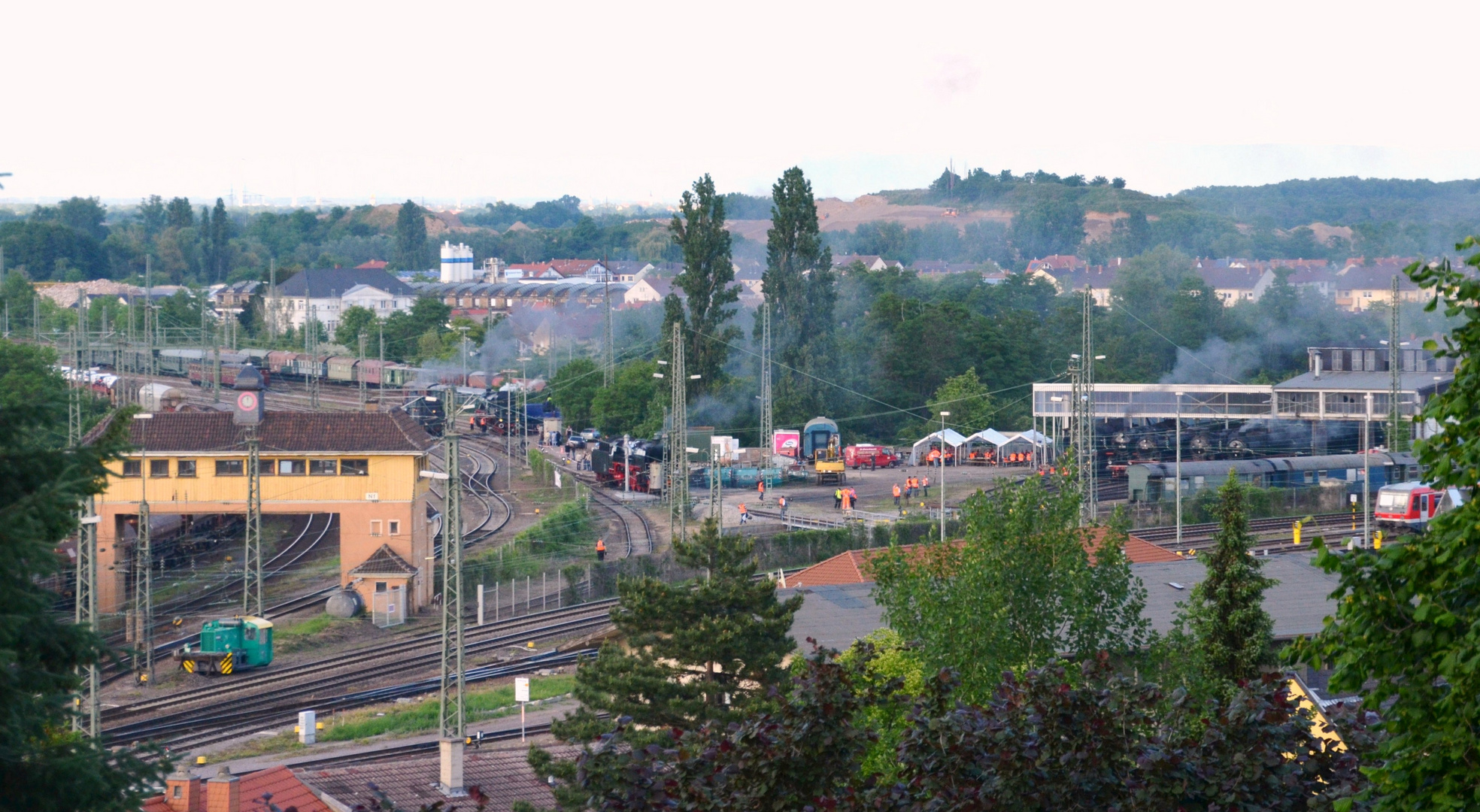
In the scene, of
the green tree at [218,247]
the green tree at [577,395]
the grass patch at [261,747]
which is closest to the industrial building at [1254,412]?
the green tree at [577,395]

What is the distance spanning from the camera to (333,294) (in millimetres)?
97625

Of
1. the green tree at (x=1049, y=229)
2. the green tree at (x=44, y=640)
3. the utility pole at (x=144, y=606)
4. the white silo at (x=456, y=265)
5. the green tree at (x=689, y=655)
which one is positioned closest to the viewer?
the green tree at (x=44, y=640)

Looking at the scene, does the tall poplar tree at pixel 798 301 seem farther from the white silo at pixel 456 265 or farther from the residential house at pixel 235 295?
the white silo at pixel 456 265

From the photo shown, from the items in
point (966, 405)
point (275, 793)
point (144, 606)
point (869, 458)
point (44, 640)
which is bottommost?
point (144, 606)

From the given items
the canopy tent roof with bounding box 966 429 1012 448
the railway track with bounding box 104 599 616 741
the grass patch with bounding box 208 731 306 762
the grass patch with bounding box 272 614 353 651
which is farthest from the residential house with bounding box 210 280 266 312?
the grass patch with bounding box 208 731 306 762

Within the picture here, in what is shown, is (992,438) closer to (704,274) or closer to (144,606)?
(704,274)

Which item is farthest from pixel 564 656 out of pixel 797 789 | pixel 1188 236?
pixel 1188 236

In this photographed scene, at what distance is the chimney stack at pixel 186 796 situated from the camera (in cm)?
1365

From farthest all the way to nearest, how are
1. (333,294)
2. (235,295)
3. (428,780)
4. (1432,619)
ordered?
(235,295) < (333,294) < (428,780) < (1432,619)

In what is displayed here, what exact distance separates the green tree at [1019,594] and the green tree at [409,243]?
129371 millimetres

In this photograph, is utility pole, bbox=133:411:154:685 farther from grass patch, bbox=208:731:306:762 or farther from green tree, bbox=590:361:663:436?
green tree, bbox=590:361:663:436

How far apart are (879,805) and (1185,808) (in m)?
1.40

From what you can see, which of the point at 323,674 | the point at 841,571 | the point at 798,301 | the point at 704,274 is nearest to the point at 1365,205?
the point at 798,301

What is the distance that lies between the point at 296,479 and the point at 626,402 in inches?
826
